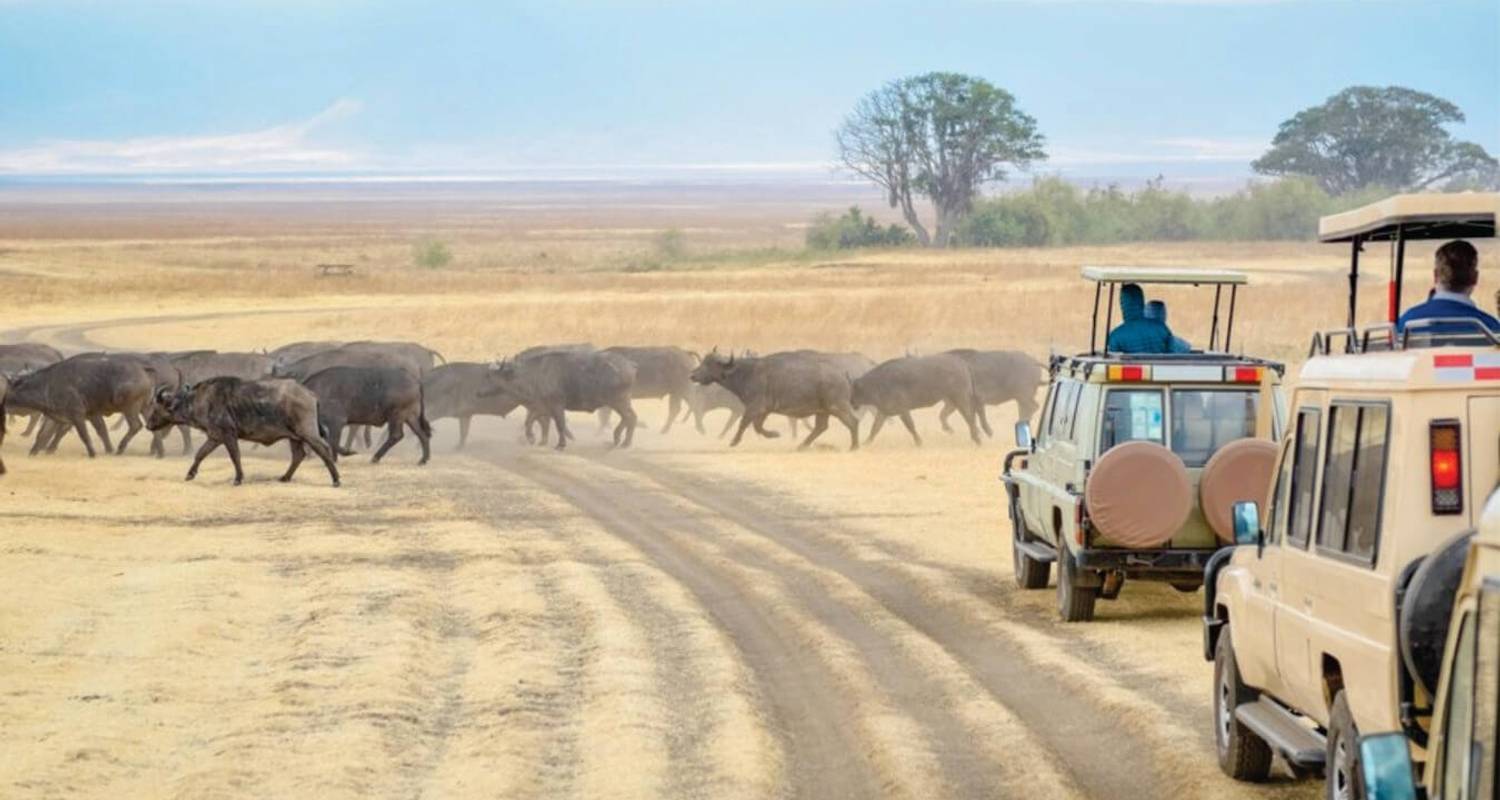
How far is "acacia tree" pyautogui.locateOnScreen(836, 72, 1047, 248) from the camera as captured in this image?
107 m

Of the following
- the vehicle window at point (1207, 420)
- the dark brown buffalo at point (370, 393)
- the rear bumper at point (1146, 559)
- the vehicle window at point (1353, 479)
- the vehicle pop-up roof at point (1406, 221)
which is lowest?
the dark brown buffalo at point (370, 393)

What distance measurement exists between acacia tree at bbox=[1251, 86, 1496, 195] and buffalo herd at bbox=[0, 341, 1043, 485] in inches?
3350

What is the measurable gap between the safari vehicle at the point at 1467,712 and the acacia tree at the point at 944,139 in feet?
327

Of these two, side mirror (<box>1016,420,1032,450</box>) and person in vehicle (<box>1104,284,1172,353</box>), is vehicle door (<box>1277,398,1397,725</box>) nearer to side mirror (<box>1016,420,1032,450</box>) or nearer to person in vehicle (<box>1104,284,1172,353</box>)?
person in vehicle (<box>1104,284,1172,353</box>)

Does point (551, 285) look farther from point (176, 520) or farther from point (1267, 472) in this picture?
point (1267, 472)

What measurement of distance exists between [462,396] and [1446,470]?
87.9ft

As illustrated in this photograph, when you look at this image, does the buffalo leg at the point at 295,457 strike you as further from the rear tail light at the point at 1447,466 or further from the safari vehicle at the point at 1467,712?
the safari vehicle at the point at 1467,712

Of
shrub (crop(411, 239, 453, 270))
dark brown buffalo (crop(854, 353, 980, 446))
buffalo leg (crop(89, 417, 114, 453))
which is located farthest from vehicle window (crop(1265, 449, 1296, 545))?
shrub (crop(411, 239, 453, 270))

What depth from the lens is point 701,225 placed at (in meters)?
166

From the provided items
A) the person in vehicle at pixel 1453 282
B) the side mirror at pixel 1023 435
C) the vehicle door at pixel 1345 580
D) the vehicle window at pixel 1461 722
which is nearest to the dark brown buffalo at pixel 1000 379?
the side mirror at pixel 1023 435

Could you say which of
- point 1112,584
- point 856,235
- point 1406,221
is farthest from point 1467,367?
point 856,235

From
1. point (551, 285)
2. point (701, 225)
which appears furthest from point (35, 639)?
point (701, 225)

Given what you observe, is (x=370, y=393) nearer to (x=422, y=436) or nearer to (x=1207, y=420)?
(x=422, y=436)

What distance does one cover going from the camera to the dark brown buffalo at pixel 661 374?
119 feet
